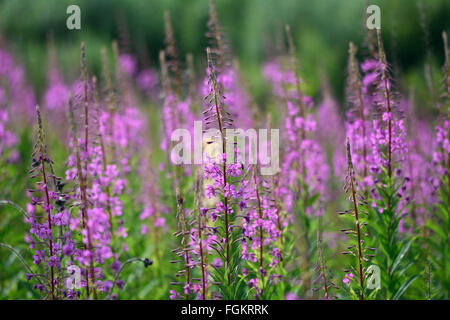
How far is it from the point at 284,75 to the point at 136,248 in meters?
2.63

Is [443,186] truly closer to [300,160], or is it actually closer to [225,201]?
[300,160]

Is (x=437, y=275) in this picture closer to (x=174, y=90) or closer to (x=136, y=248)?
(x=136, y=248)

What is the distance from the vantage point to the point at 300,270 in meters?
4.38

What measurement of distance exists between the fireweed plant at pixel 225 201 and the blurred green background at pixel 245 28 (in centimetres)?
818

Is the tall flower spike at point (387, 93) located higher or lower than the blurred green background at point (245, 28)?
lower

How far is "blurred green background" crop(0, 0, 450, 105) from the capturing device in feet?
44.5

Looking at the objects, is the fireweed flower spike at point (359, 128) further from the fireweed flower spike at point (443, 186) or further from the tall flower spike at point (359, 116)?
the fireweed flower spike at point (443, 186)

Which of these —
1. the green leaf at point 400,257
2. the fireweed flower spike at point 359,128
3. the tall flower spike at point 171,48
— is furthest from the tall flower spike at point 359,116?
the tall flower spike at point 171,48

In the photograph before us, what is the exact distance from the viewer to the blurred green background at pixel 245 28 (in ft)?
44.5

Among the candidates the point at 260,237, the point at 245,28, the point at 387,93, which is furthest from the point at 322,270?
the point at 245,28

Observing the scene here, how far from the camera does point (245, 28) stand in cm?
1672

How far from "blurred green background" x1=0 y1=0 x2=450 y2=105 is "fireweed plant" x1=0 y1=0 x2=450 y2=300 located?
818 cm

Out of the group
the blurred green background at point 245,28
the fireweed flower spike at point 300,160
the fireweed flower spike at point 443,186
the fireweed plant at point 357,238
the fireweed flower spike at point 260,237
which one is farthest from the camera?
the blurred green background at point 245,28

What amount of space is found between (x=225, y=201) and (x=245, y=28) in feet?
47.7
